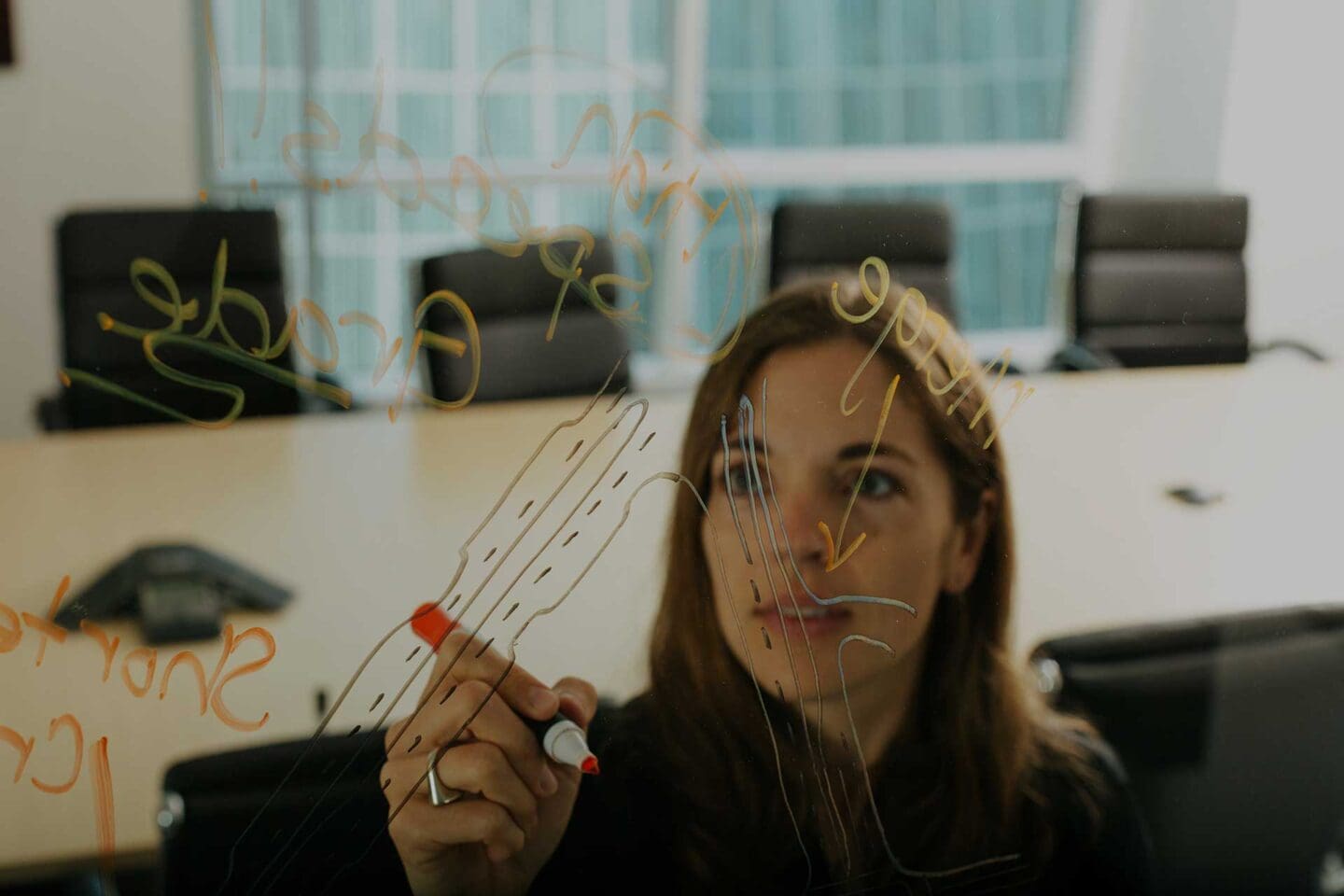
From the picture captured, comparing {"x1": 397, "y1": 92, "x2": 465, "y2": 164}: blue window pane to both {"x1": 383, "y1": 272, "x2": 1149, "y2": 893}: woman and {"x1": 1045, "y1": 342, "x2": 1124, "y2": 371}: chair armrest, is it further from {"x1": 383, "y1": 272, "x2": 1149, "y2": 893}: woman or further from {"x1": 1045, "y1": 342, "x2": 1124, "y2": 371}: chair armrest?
{"x1": 1045, "y1": 342, "x2": 1124, "y2": 371}: chair armrest

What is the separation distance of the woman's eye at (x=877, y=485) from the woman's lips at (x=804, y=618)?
7 cm

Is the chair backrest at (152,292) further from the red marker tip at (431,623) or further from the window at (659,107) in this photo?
the red marker tip at (431,623)

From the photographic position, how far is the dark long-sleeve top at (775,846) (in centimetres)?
68

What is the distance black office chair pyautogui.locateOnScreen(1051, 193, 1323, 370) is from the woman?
0.35 feet

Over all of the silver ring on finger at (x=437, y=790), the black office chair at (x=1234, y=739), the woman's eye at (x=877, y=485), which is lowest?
the black office chair at (x=1234, y=739)

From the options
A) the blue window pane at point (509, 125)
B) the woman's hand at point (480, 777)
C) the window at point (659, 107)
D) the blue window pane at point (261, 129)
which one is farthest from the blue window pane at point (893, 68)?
the woman's hand at point (480, 777)

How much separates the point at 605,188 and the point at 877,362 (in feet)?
0.65

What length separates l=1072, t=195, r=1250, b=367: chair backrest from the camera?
74cm

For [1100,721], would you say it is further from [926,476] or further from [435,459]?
[435,459]

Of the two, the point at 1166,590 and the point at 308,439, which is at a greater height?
the point at 308,439

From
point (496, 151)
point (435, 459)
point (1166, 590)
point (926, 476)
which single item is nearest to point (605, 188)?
point (496, 151)

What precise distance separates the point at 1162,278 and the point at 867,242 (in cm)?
23

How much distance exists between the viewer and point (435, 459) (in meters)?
0.59

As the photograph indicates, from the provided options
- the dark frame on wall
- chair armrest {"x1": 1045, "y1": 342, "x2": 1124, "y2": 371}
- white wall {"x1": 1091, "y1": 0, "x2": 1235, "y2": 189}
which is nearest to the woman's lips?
chair armrest {"x1": 1045, "y1": 342, "x2": 1124, "y2": 371}
